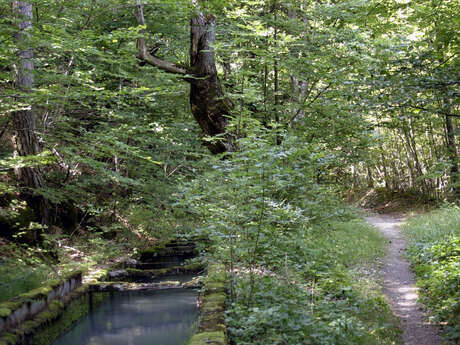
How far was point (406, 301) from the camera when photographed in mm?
6102

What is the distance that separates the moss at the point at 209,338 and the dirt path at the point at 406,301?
252 centimetres

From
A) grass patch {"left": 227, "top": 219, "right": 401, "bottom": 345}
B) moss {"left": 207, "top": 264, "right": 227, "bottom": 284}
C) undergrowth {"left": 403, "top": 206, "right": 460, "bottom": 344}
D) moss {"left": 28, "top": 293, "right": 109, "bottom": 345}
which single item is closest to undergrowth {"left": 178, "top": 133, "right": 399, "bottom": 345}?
grass patch {"left": 227, "top": 219, "right": 401, "bottom": 345}

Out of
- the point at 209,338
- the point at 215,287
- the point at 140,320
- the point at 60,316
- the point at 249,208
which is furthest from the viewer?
the point at 140,320

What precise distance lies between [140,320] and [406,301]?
4.80 meters

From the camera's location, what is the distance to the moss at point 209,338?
3.39 meters

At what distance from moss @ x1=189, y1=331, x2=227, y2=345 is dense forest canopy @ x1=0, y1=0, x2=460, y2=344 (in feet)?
0.97

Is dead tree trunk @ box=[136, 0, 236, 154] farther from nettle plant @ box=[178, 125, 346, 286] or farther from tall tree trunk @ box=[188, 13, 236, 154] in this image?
nettle plant @ box=[178, 125, 346, 286]

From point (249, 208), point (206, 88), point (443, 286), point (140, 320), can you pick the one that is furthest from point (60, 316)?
point (443, 286)

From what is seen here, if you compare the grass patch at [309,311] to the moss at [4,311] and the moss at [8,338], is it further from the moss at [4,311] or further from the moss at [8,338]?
the moss at [4,311]

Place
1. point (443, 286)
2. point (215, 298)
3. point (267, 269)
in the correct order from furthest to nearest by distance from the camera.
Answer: point (267, 269) → point (443, 286) → point (215, 298)

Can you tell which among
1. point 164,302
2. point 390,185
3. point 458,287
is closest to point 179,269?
point 164,302

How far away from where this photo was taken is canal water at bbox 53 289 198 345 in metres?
6.66

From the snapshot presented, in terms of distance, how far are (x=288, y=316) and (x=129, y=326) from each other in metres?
4.41

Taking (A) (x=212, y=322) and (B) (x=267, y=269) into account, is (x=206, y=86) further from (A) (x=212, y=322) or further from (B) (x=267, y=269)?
(A) (x=212, y=322)
